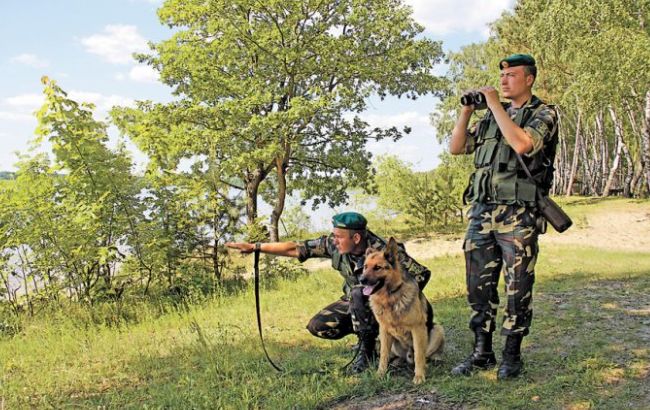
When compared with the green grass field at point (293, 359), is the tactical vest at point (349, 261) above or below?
above

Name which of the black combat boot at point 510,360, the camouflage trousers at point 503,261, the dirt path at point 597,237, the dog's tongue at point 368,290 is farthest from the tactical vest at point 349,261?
the dirt path at point 597,237

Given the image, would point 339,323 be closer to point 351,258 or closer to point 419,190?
point 351,258

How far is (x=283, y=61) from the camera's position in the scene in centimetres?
1625

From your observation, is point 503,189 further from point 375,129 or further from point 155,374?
point 375,129

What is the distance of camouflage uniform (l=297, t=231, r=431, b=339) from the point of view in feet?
15.2

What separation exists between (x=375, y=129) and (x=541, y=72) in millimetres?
15778

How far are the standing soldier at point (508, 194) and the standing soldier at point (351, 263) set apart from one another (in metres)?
0.55

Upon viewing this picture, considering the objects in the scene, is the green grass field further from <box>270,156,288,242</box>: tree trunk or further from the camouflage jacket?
<box>270,156,288,242</box>: tree trunk

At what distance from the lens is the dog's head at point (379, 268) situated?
4152 mm

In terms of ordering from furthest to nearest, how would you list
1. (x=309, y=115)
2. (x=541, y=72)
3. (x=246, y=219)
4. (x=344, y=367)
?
(x=541, y=72) → (x=309, y=115) → (x=246, y=219) → (x=344, y=367)

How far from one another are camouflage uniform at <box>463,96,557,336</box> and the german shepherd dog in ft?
1.80

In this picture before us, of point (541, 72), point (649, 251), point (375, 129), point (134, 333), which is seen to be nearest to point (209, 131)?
point (375, 129)

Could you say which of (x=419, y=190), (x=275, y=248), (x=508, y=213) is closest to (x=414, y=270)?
(x=508, y=213)

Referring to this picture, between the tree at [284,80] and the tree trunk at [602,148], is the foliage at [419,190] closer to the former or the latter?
the tree at [284,80]
